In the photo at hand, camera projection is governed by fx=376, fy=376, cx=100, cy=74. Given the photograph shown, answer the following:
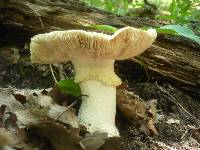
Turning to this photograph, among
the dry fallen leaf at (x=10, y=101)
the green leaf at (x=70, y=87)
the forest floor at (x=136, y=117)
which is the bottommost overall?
the forest floor at (x=136, y=117)

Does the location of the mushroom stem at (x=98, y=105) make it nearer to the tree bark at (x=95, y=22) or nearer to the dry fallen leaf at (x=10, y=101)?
the dry fallen leaf at (x=10, y=101)

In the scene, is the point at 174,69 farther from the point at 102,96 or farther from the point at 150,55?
the point at 102,96

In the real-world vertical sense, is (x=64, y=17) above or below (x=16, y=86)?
above

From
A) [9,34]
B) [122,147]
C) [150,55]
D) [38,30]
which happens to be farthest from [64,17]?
[122,147]

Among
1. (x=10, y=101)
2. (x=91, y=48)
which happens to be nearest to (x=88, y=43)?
(x=91, y=48)

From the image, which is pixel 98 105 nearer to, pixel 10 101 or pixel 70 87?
pixel 70 87

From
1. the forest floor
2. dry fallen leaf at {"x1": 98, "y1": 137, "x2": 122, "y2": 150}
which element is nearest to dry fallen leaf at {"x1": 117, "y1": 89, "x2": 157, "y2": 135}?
the forest floor

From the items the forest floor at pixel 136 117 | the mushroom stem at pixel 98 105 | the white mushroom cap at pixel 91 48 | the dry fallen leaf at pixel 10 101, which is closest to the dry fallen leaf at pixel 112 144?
the forest floor at pixel 136 117
